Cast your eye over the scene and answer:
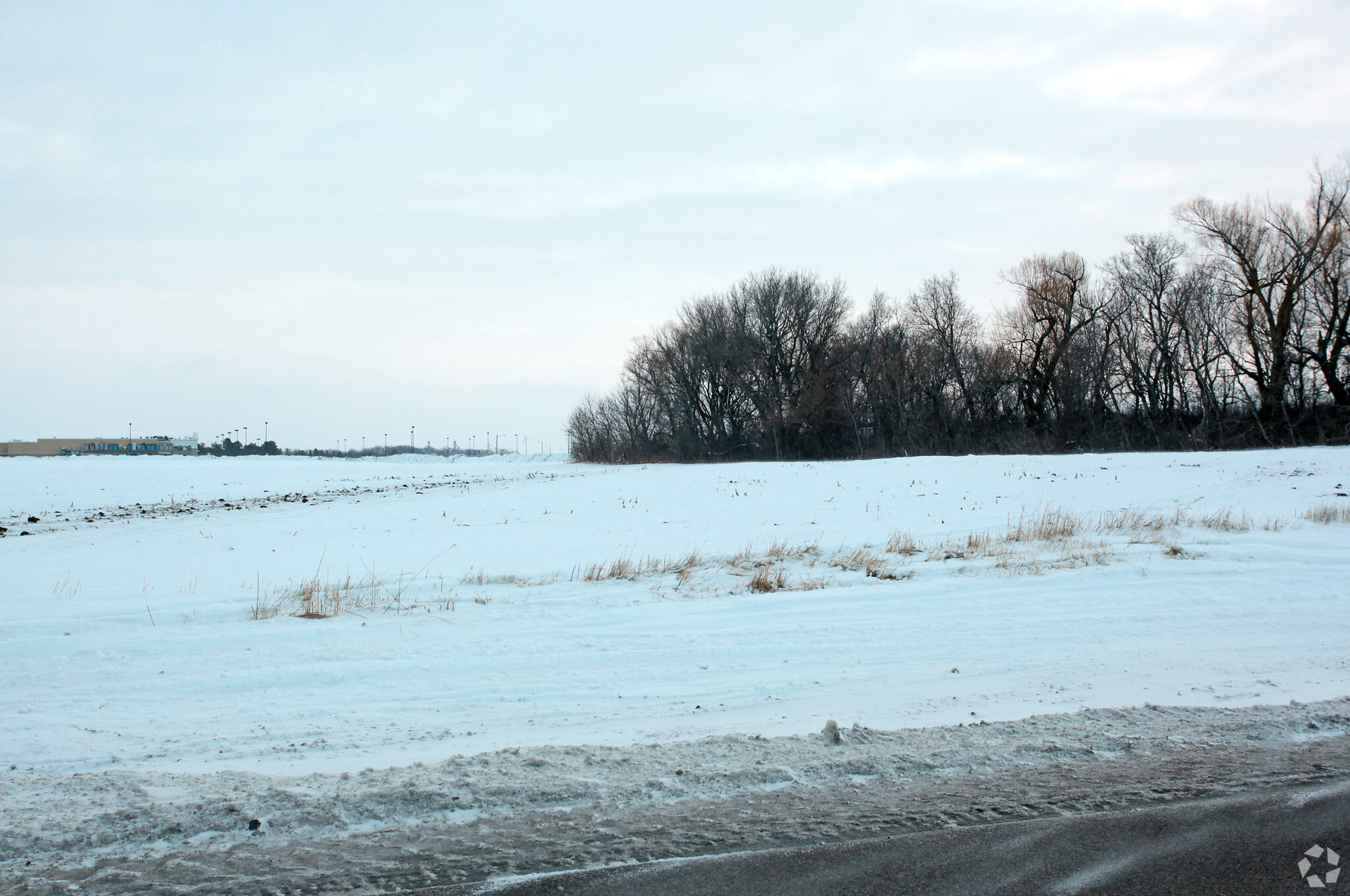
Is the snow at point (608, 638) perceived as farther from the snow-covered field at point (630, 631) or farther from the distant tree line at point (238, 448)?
the distant tree line at point (238, 448)

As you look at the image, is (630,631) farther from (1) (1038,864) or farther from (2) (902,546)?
(2) (902,546)

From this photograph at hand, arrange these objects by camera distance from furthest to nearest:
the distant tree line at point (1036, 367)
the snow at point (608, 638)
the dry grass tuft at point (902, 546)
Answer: the distant tree line at point (1036, 367), the dry grass tuft at point (902, 546), the snow at point (608, 638)

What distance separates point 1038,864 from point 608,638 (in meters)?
4.75

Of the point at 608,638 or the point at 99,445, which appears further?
the point at 99,445

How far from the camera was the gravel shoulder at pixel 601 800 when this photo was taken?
3.29m

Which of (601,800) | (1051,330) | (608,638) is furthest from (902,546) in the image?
(1051,330)

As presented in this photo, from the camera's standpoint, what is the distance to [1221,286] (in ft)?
139

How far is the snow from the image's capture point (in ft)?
17.3

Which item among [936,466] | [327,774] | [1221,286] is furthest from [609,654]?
[1221,286]

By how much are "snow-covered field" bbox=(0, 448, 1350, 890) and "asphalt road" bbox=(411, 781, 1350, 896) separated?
5.51 feet

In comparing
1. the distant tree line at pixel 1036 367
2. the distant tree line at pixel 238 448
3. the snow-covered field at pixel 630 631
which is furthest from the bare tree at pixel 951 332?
the distant tree line at pixel 238 448

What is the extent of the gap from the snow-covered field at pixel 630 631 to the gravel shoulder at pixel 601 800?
453 mm

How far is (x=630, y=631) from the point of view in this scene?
766cm

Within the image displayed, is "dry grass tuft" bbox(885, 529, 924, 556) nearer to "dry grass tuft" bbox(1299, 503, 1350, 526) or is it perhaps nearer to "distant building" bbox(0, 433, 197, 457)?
"dry grass tuft" bbox(1299, 503, 1350, 526)
